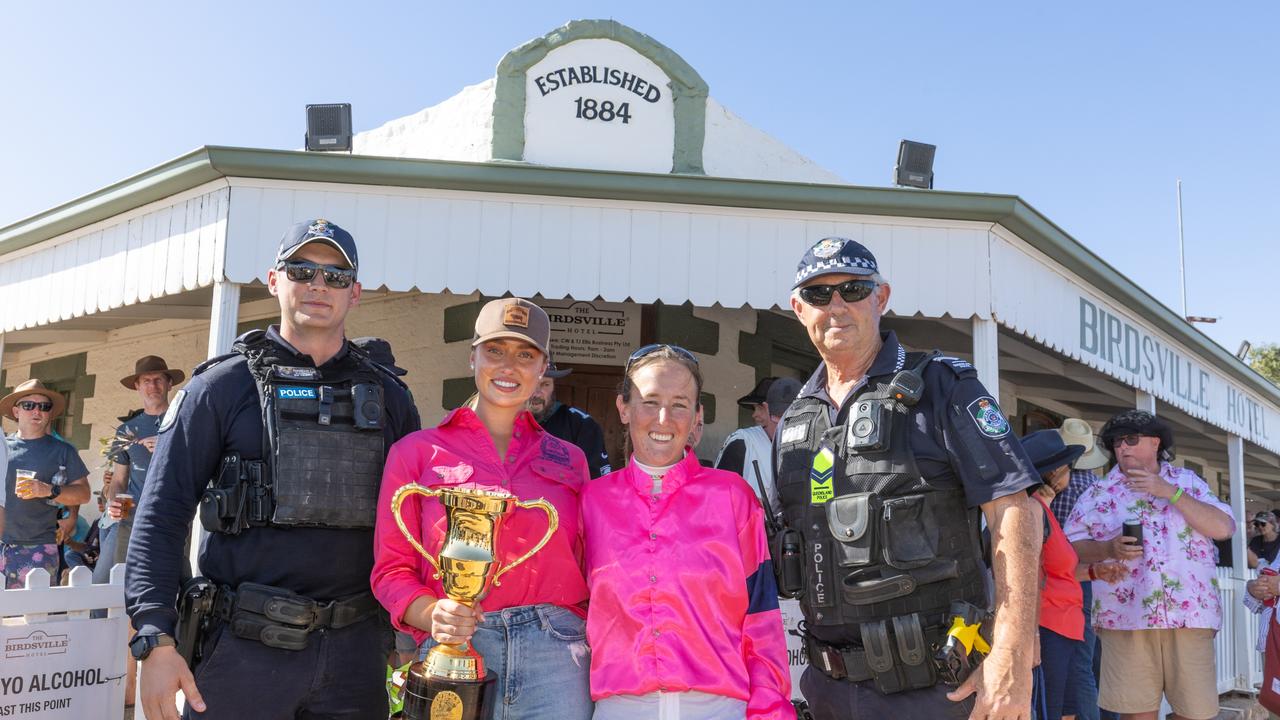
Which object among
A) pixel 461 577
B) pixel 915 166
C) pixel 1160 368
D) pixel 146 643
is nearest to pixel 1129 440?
pixel 915 166

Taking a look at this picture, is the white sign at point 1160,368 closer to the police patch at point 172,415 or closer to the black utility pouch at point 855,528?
the black utility pouch at point 855,528

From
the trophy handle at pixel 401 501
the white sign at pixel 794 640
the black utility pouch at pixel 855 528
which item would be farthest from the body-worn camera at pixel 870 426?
the white sign at pixel 794 640

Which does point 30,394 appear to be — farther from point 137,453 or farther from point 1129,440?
point 1129,440

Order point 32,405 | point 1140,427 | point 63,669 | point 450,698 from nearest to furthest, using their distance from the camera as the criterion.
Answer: point 450,698, point 63,669, point 1140,427, point 32,405

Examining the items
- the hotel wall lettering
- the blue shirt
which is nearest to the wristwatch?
the blue shirt

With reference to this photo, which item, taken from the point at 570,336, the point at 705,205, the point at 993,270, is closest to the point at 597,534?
the point at 705,205

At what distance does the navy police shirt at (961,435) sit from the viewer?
8.33 feet

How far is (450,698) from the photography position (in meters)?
2.18

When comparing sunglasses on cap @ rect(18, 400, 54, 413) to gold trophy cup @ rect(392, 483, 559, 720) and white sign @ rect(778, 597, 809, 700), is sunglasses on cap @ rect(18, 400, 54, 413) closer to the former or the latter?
white sign @ rect(778, 597, 809, 700)

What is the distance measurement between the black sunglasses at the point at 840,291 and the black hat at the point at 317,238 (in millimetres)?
1358

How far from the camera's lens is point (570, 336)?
795cm

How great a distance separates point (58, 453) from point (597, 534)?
5704mm

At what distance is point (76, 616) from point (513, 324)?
118 inches

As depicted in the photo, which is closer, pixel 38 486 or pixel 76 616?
pixel 76 616
